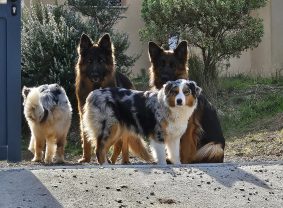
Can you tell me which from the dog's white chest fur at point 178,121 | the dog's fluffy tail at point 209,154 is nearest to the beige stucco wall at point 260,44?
the dog's fluffy tail at point 209,154

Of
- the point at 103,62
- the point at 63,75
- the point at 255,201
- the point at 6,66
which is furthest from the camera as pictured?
the point at 63,75

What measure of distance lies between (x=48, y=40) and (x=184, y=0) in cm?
392

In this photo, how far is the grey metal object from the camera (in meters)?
8.54

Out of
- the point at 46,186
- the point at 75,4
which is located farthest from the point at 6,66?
the point at 75,4

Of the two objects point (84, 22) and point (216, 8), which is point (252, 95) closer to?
point (216, 8)

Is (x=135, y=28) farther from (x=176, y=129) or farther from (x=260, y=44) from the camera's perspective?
(x=176, y=129)

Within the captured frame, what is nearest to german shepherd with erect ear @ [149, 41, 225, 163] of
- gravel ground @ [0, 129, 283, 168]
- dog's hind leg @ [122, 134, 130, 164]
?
dog's hind leg @ [122, 134, 130, 164]

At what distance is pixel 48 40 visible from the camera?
645 inches

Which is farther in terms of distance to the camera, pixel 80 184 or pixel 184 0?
pixel 184 0

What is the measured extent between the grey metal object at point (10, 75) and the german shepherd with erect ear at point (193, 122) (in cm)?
250

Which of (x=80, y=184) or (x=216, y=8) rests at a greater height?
(x=216, y=8)

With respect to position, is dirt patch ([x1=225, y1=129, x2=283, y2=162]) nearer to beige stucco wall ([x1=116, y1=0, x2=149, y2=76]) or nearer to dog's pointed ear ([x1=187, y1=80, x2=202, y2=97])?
dog's pointed ear ([x1=187, y1=80, x2=202, y2=97])

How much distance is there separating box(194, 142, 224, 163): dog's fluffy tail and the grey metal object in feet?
9.07

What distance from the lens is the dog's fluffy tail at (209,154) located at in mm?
10016
